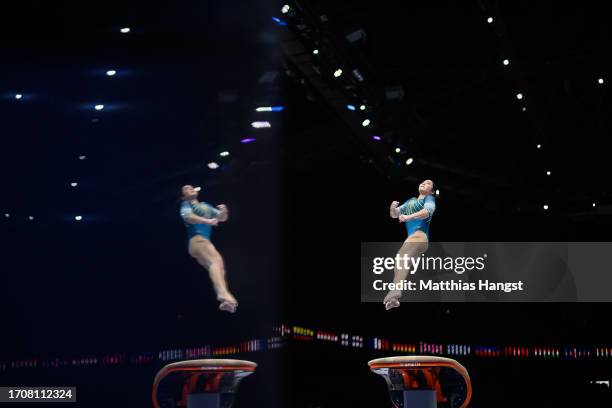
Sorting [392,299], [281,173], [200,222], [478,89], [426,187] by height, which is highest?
[478,89]

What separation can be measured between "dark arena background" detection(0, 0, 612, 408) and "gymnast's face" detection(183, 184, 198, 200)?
42 centimetres

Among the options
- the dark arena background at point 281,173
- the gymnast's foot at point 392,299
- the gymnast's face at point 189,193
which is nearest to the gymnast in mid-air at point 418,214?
the gymnast's foot at point 392,299

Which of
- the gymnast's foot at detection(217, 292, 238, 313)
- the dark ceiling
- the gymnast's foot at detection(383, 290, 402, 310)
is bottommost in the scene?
the gymnast's foot at detection(217, 292, 238, 313)

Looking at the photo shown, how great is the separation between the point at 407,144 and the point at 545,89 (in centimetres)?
176

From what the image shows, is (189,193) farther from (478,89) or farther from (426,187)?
(478,89)

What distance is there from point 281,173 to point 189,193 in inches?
129

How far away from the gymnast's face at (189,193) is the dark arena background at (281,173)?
0.42m

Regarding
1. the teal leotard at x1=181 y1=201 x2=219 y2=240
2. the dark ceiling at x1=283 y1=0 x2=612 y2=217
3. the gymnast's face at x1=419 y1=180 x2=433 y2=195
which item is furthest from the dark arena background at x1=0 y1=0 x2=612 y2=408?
the gymnast's face at x1=419 y1=180 x2=433 y2=195

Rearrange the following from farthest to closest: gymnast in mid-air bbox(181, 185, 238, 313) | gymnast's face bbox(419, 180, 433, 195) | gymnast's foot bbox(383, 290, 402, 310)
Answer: gymnast's foot bbox(383, 290, 402, 310)
gymnast's face bbox(419, 180, 433, 195)
gymnast in mid-air bbox(181, 185, 238, 313)

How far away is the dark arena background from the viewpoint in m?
7.44

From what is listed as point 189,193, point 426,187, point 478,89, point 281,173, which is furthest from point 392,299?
point 189,193

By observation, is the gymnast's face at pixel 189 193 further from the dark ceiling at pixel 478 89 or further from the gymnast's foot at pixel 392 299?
the gymnast's foot at pixel 392 299

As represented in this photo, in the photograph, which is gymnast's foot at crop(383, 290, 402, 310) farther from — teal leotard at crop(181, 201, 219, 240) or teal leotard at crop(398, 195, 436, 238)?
teal leotard at crop(181, 201, 219, 240)

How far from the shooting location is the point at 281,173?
A: 33.8 ft
